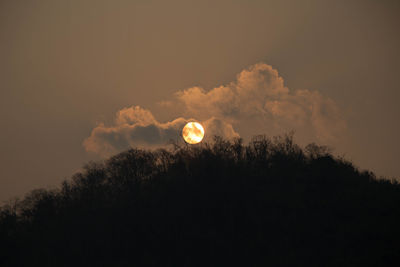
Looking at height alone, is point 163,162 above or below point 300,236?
above

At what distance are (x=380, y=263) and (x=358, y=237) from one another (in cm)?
910

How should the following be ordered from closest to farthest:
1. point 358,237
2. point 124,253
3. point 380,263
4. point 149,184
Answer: point 380,263 < point 358,237 < point 124,253 < point 149,184

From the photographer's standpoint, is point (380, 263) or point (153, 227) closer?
point (380, 263)

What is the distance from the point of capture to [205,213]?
7675 cm

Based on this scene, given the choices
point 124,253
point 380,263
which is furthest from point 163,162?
point 380,263

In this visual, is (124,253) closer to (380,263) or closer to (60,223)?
(60,223)

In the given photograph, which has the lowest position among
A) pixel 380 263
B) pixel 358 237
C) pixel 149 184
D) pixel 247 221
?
pixel 380 263

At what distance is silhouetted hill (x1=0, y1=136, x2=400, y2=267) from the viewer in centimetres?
7138

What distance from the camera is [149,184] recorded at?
8069 cm

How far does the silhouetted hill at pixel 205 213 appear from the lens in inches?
2810

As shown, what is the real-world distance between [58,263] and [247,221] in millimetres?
30466

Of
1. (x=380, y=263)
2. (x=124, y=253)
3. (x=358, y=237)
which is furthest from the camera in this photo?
(x=124, y=253)

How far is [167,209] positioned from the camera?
7725cm

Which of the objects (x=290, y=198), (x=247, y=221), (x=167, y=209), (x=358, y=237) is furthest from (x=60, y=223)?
(x=358, y=237)
